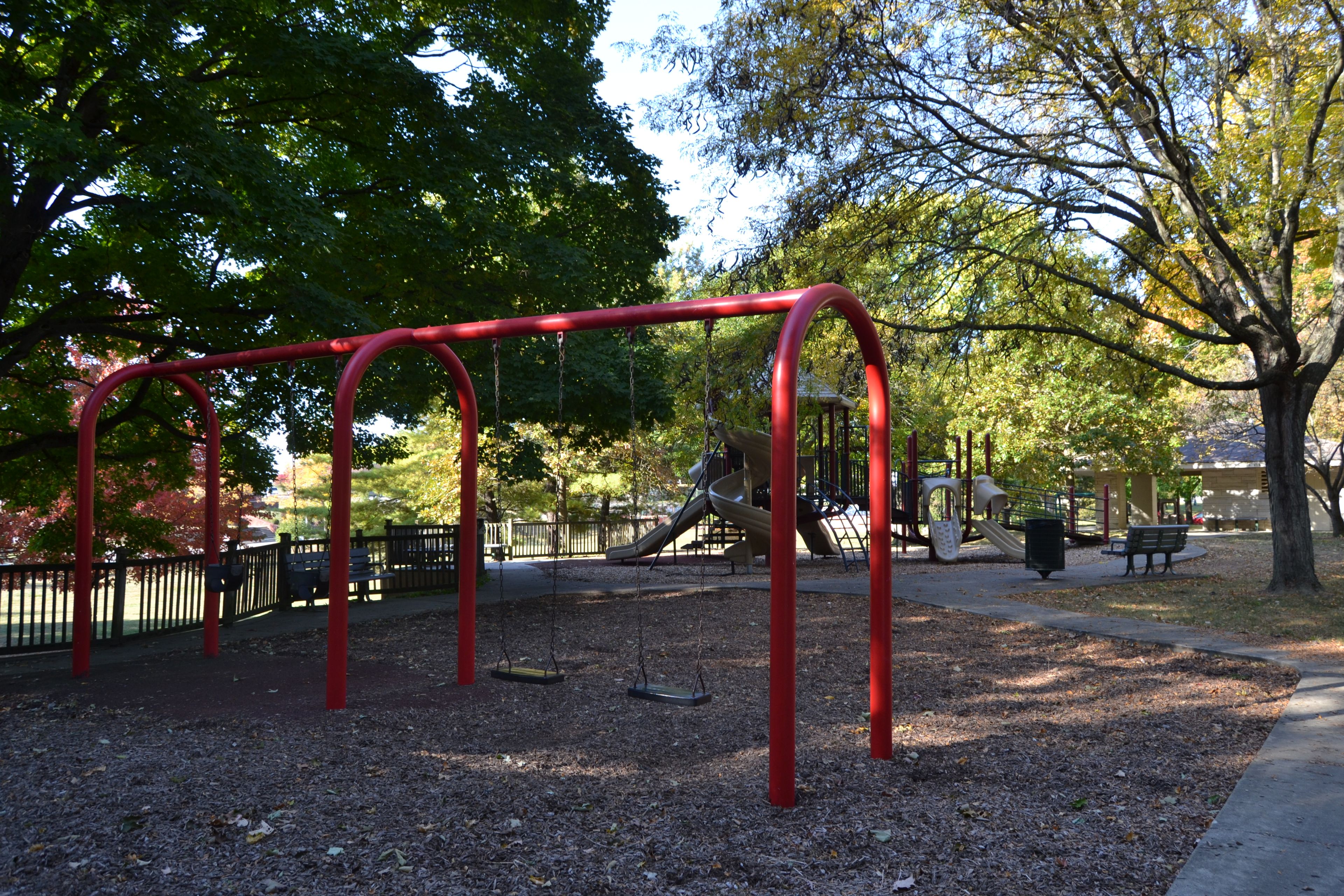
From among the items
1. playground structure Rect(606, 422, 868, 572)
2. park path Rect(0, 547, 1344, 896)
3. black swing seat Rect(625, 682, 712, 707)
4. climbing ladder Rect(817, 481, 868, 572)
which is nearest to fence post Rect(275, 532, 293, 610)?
park path Rect(0, 547, 1344, 896)

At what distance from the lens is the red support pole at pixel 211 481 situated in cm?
973

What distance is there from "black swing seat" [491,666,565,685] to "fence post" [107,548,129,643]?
566 centimetres

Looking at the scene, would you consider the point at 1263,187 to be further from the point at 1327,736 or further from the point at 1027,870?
the point at 1027,870

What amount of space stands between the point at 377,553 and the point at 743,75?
1019cm

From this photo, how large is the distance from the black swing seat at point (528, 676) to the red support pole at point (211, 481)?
13.6 ft

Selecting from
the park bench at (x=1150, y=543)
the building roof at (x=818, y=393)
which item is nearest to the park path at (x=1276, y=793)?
the park bench at (x=1150, y=543)

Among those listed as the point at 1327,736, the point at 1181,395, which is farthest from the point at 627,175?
the point at 1181,395

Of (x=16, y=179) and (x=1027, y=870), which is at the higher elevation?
(x=16, y=179)

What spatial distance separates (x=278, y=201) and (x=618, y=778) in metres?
7.05

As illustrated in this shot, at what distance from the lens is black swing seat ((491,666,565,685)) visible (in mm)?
6949

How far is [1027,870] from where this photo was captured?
12.6 feet

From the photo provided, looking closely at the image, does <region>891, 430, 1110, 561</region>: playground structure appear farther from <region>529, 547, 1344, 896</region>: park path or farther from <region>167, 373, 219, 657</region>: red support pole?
<region>167, 373, 219, 657</region>: red support pole

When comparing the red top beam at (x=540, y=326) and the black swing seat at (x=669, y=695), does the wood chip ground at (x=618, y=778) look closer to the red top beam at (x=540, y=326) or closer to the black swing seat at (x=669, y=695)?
the black swing seat at (x=669, y=695)

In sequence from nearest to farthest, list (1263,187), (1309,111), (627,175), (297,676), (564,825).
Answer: (564,825) → (297,676) → (1263,187) → (1309,111) → (627,175)
